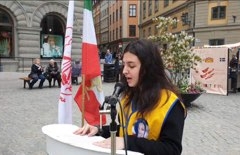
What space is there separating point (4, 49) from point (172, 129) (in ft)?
72.9

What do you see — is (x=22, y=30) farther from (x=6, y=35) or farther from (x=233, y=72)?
(x=233, y=72)

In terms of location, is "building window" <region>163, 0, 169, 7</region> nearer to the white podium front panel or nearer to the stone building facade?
the stone building facade

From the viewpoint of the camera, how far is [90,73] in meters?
4.61

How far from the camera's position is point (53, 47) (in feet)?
79.6

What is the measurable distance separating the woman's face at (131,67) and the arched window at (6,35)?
2157 cm

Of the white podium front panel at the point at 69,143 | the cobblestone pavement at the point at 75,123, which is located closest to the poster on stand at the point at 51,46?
the cobblestone pavement at the point at 75,123

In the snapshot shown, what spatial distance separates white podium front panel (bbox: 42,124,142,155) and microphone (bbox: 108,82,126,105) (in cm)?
27

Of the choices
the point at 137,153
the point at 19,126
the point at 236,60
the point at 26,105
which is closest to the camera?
the point at 137,153

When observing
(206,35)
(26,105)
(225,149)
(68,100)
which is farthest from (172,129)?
(206,35)

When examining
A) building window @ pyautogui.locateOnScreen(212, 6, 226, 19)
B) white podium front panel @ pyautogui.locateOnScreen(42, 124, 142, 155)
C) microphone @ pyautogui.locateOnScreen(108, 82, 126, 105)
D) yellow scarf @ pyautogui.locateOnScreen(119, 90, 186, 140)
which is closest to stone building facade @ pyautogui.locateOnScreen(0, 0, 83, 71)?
building window @ pyautogui.locateOnScreen(212, 6, 226, 19)

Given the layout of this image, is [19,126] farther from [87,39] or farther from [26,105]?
[87,39]

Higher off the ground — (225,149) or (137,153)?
(137,153)

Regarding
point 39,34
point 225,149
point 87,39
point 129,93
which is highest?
point 39,34

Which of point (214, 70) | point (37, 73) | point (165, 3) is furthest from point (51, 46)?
point (165, 3)
